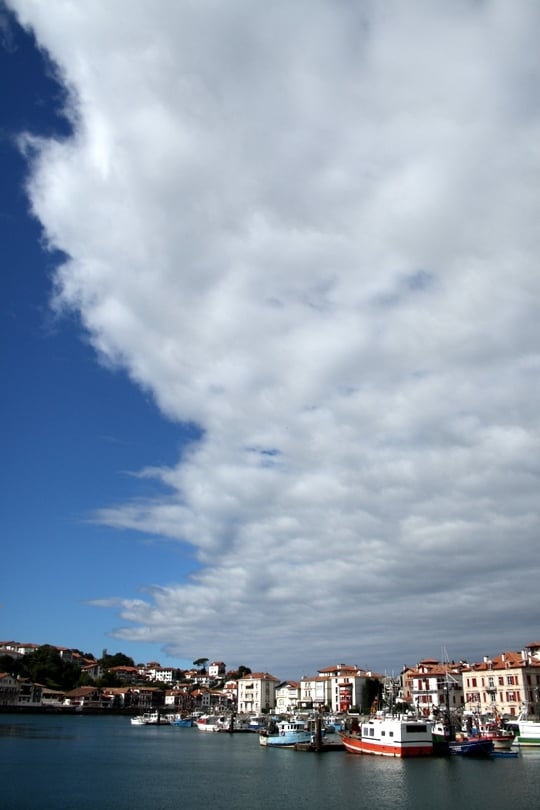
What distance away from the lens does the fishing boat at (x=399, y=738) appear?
193 feet

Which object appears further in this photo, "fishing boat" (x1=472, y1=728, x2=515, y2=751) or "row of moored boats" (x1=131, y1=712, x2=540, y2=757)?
"fishing boat" (x1=472, y1=728, x2=515, y2=751)

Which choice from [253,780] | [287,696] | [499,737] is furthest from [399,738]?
[287,696]

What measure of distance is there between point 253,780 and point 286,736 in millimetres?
30338

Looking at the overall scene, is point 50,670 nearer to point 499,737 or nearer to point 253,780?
point 499,737

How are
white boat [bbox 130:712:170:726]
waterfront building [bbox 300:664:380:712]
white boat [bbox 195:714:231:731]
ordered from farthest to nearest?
1. white boat [bbox 130:712:170:726]
2. waterfront building [bbox 300:664:380:712]
3. white boat [bbox 195:714:231:731]

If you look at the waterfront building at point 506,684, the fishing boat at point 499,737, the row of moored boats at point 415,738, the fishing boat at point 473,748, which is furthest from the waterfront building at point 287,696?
the fishing boat at point 473,748

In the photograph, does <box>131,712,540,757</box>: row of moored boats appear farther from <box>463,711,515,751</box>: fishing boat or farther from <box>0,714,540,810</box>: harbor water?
<box>0,714,540,810</box>: harbor water

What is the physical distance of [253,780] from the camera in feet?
161

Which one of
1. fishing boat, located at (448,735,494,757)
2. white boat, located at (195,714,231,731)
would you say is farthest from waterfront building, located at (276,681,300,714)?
fishing boat, located at (448,735,494,757)

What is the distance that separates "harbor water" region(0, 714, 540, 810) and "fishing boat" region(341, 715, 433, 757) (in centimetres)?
122

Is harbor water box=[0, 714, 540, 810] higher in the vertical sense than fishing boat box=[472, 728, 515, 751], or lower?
lower

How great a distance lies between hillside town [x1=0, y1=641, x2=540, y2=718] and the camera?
86.0m

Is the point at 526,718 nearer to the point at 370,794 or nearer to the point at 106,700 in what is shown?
the point at 370,794

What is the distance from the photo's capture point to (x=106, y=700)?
583 ft
